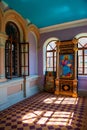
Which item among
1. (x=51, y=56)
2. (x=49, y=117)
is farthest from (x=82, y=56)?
(x=49, y=117)

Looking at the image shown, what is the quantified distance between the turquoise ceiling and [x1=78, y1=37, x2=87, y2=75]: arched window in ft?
3.80

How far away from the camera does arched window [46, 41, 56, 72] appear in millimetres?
6809

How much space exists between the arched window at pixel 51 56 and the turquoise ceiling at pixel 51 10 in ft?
4.52

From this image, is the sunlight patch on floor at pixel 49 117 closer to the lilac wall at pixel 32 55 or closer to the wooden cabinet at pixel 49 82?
the wooden cabinet at pixel 49 82

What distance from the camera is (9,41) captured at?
4781mm

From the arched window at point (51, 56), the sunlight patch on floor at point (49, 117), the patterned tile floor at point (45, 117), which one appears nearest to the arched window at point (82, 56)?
the arched window at point (51, 56)

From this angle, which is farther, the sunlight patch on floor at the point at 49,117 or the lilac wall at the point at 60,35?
the lilac wall at the point at 60,35

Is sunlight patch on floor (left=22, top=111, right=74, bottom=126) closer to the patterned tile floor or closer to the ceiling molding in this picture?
the patterned tile floor

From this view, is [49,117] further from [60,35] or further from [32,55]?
[60,35]

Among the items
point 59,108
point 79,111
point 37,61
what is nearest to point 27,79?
point 37,61

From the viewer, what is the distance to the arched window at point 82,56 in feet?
19.6

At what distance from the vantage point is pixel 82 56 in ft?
19.7

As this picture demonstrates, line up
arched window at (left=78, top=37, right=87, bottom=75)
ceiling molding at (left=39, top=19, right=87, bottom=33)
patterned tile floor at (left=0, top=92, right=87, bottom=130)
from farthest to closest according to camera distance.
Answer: arched window at (left=78, top=37, right=87, bottom=75), ceiling molding at (left=39, top=19, right=87, bottom=33), patterned tile floor at (left=0, top=92, right=87, bottom=130)

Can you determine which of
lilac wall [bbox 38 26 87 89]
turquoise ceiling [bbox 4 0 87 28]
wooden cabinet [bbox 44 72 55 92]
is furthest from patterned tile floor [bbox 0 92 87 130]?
turquoise ceiling [bbox 4 0 87 28]
